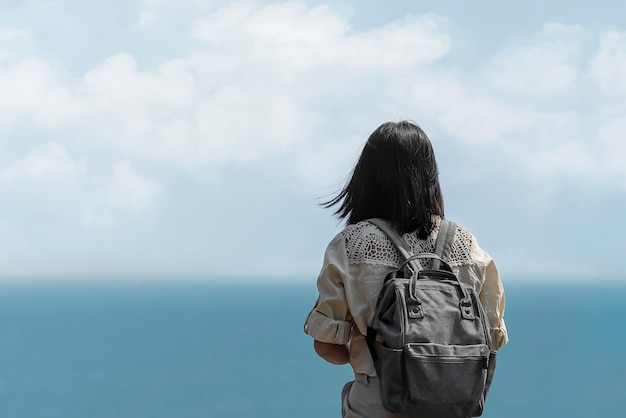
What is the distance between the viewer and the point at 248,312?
55.3m

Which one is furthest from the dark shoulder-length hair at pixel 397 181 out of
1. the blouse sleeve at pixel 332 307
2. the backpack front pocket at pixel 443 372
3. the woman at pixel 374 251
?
the backpack front pocket at pixel 443 372

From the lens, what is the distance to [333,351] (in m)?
1.79

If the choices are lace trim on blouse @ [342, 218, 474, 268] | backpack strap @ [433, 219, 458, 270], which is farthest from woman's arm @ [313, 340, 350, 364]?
backpack strap @ [433, 219, 458, 270]

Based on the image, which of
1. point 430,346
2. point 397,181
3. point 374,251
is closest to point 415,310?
point 430,346

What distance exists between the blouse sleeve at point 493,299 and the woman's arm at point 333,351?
36 centimetres

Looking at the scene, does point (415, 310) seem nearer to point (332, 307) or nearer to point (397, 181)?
point (332, 307)

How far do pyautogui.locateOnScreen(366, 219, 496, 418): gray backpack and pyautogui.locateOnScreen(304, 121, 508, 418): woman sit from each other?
56mm

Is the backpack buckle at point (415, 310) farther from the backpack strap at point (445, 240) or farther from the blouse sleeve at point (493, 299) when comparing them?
the blouse sleeve at point (493, 299)

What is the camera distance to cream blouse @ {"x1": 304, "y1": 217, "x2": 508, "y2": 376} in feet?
5.70

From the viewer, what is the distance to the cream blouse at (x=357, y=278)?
1736 mm

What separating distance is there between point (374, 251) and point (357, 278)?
0.07 meters

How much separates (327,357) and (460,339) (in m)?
0.32

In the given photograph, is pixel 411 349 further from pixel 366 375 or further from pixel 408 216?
pixel 408 216

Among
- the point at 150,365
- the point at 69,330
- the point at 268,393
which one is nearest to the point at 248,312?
the point at 69,330
